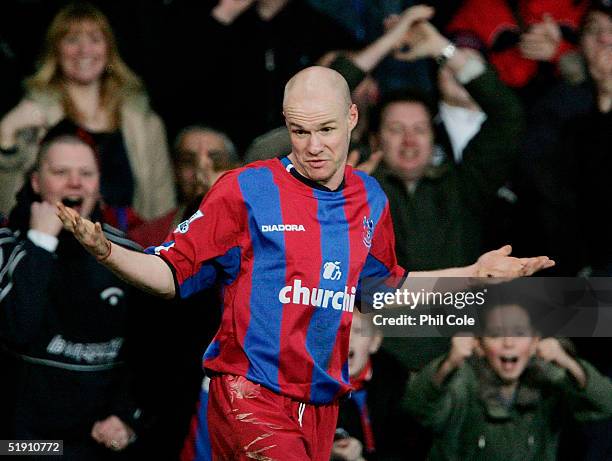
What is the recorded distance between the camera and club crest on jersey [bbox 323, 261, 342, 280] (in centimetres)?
431

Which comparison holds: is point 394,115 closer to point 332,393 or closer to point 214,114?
point 214,114

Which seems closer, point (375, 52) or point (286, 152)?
point (286, 152)

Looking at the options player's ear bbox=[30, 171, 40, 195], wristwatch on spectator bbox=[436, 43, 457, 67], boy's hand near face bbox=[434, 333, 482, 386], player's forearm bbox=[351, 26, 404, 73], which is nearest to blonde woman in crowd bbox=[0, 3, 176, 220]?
player's ear bbox=[30, 171, 40, 195]

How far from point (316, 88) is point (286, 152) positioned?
1047 millimetres

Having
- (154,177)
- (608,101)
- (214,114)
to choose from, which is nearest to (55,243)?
(154,177)

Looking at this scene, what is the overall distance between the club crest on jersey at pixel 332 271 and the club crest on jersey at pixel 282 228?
0.15 metres

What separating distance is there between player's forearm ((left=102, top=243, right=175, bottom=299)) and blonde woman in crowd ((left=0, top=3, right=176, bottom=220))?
7.46ft

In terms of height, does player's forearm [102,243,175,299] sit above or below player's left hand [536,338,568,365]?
below

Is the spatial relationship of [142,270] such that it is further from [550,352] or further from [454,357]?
[550,352]

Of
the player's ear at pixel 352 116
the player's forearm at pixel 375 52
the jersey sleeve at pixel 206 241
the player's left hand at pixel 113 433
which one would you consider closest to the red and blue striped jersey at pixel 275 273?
the jersey sleeve at pixel 206 241

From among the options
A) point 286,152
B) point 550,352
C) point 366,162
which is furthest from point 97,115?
point 550,352

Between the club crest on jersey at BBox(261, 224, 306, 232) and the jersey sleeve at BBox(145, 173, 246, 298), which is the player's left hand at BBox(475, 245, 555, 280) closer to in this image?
the club crest on jersey at BBox(261, 224, 306, 232)

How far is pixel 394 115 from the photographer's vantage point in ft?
21.0

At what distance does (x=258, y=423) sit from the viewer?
4180 mm
